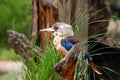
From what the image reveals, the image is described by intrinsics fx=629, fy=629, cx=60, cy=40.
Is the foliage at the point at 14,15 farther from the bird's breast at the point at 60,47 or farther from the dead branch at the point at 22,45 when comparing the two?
the bird's breast at the point at 60,47

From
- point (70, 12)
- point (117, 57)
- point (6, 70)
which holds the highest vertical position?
point (70, 12)

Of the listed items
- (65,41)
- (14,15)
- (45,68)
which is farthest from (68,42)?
(14,15)

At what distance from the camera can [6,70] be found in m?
9.20

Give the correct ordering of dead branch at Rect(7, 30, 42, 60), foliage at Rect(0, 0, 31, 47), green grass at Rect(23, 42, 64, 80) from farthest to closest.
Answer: foliage at Rect(0, 0, 31, 47), dead branch at Rect(7, 30, 42, 60), green grass at Rect(23, 42, 64, 80)

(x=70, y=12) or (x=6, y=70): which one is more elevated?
(x=70, y=12)

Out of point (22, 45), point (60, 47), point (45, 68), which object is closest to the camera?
point (60, 47)

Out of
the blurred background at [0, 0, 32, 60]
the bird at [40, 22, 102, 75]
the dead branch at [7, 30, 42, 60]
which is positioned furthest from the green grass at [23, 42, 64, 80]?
the blurred background at [0, 0, 32, 60]

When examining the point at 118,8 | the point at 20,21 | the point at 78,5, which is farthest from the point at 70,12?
the point at 118,8

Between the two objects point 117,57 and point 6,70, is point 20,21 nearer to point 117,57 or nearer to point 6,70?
point 6,70

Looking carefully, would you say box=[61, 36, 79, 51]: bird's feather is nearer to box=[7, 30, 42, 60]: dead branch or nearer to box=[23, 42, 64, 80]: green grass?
box=[23, 42, 64, 80]: green grass

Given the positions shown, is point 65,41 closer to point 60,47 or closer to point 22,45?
point 60,47

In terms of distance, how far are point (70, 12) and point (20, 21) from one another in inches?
123

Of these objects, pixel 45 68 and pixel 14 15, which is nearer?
pixel 45 68

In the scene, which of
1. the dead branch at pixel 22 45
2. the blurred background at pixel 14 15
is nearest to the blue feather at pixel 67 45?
the dead branch at pixel 22 45
